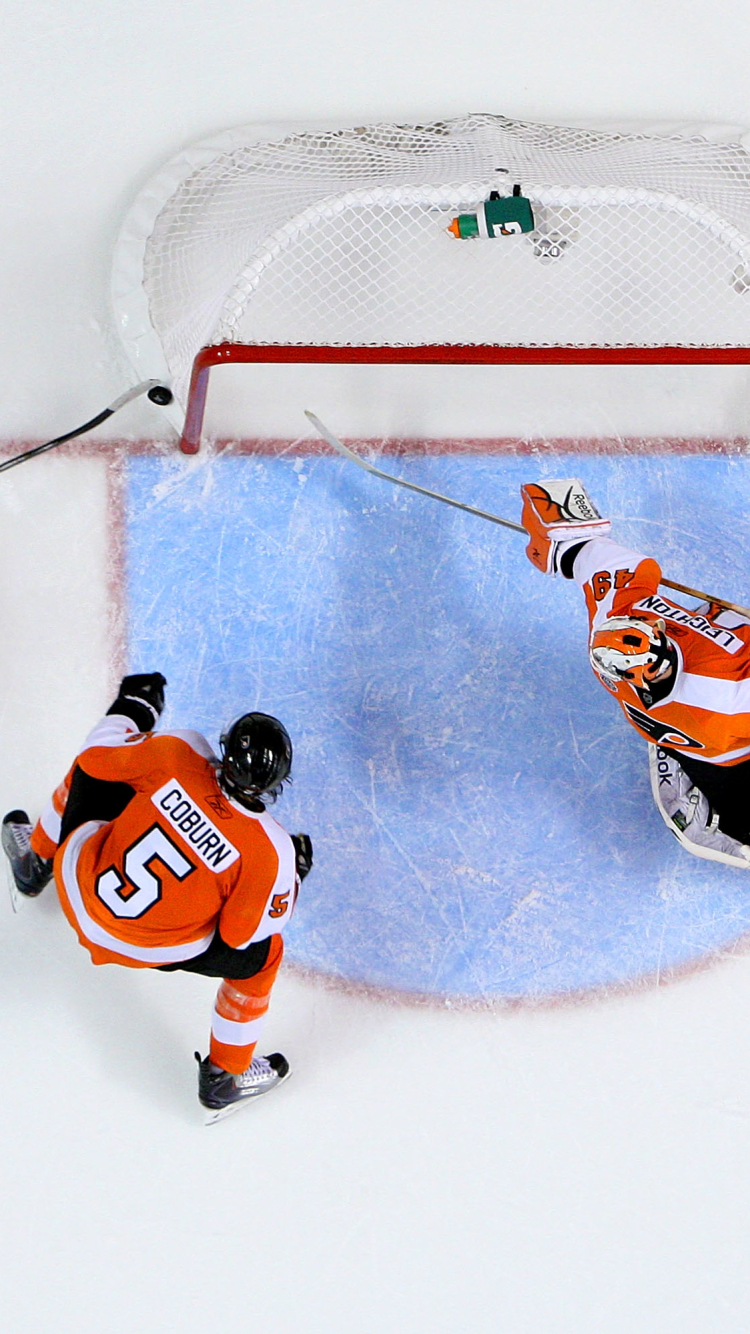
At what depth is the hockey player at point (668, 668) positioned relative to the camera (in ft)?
6.90

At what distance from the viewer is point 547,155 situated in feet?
8.52

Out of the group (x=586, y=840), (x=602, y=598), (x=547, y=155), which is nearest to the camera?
(x=602, y=598)

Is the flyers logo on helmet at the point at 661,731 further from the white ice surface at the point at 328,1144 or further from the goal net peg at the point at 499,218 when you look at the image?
the goal net peg at the point at 499,218

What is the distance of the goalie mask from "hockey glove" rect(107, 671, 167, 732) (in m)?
1.09

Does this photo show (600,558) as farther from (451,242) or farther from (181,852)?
(181,852)

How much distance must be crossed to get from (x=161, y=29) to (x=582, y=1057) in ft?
10.7

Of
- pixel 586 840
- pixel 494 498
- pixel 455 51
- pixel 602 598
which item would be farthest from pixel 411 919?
pixel 455 51

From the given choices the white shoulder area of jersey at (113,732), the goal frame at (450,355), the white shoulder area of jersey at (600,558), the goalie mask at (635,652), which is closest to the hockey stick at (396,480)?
the white shoulder area of jersey at (600,558)

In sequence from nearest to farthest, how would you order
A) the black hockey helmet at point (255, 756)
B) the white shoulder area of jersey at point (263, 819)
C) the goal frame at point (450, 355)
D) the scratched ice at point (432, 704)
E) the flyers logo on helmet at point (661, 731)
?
the black hockey helmet at point (255, 756), the white shoulder area of jersey at point (263, 819), the goal frame at point (450, 355), the flyers logo on helmet at point (661, 731), the scratched ice at point (432, 704)

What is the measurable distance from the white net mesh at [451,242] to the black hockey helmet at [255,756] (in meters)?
1.12

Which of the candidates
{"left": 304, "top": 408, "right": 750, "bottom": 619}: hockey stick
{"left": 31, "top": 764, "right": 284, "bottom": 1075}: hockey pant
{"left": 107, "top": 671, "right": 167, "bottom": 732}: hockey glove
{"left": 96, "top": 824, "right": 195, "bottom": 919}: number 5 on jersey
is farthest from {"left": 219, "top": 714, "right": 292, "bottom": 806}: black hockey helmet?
{"left": 304, "top": 408, "right": 750, "bottom": 619}: hockey stick

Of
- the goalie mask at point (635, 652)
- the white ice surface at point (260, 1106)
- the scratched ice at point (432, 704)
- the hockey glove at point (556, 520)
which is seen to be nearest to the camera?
the goalie mask at point (635, 652)

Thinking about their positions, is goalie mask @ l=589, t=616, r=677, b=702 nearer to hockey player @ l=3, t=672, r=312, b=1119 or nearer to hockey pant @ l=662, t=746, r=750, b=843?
hockey pant @ l=662, t=746, r=750, b=843

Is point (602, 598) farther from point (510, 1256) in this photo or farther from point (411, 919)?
point (510, 1256)
